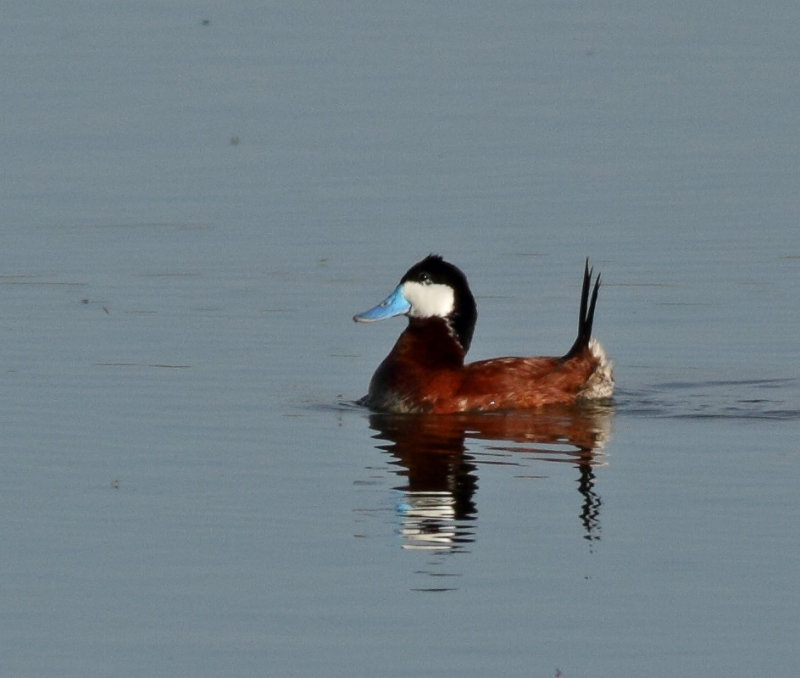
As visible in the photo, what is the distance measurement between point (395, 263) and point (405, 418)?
11.5ft

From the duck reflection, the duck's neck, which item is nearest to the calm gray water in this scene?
the duck reflection

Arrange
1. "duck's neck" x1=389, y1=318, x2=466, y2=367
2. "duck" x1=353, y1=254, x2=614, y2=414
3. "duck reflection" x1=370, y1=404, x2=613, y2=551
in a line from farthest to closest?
"duck's neck" x1=389, y1=318, x2=466, y2=367 → "duck" x1=353, y1=254, x2=614, y2=414 → "duck reflection" x1=370, y1=404, x2=613, y2=551

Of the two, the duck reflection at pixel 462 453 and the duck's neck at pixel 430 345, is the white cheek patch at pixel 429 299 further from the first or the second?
the duck reflection at pixel 462 453

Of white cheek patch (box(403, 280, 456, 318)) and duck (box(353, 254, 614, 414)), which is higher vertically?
white cheek patch (box(403, 280, 456, 318))

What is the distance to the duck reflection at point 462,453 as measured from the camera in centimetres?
902

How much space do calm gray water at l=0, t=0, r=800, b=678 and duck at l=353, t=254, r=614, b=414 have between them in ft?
0.63

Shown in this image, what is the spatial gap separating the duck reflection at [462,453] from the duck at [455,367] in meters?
0.09

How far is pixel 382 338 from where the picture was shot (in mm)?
14367

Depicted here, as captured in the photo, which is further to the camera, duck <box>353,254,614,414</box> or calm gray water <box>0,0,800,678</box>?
duck <box>353,254,614,414</box>

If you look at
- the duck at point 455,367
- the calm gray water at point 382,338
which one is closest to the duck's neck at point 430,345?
the duck at point 455,367

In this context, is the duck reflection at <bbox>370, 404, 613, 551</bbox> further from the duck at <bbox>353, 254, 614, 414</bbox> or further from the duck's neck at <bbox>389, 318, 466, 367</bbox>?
the duck's neck at <bbox>389, 318, 466, 367</bbox>

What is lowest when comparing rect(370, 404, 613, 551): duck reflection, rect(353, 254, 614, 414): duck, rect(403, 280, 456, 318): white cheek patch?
rect(370, 404, 613, 551): duck reflection

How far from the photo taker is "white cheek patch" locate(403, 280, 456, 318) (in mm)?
12484

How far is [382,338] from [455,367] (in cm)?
217
